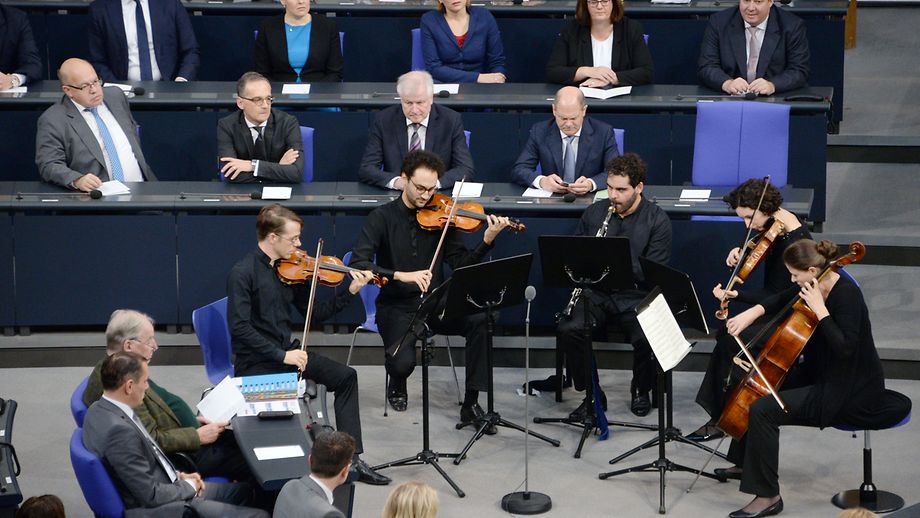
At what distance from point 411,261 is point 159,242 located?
1.56 m

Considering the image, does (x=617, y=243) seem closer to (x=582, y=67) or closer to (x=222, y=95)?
(x=582, y=67)

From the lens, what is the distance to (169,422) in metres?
5.43

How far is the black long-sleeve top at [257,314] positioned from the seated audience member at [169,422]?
705mm

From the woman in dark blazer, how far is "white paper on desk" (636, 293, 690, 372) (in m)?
3.39

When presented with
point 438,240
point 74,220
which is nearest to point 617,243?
point 438,240

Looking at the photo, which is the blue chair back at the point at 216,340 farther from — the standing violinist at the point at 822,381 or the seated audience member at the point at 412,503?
the standing violinist at the point at 822,381

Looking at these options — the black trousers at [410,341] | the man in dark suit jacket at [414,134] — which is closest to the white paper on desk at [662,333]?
the black trousers at [410,341]

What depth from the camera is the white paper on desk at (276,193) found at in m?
7.56

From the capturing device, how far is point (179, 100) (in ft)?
28.0

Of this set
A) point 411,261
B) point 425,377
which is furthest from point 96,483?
point 411,261

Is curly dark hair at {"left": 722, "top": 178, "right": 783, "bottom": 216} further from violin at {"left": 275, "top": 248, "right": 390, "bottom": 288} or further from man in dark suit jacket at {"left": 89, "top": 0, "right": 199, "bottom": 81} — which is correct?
man in dark suit jacket at {"left": 89, "top": 0, "right": 199, "bottom": 81}

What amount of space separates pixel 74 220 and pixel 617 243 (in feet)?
10.5

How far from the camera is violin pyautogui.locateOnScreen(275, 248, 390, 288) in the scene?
6352mm

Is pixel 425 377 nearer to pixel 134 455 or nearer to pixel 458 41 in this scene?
pixel 134 455
